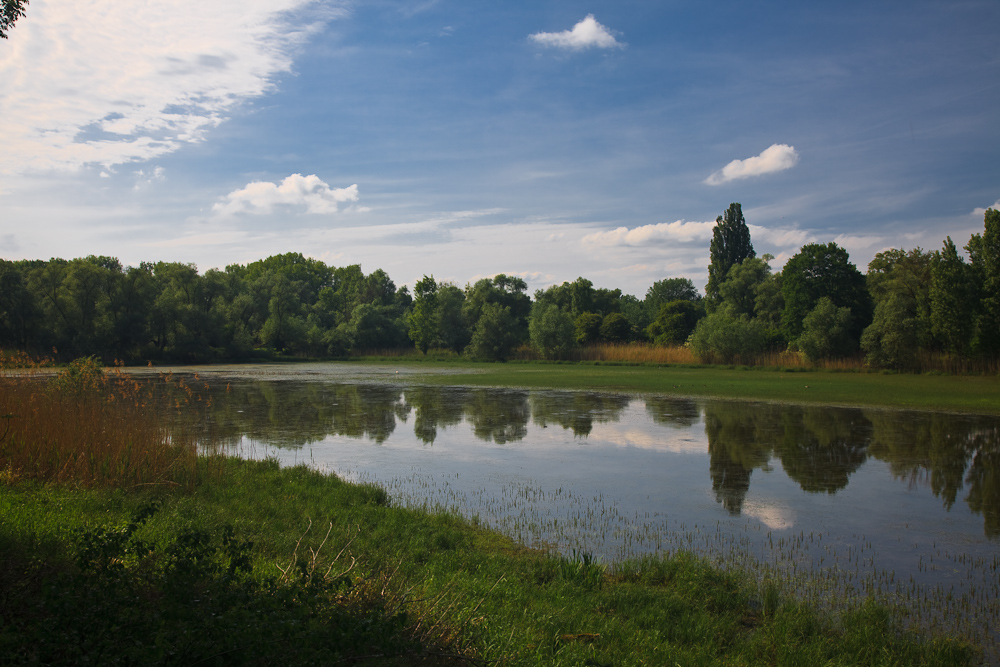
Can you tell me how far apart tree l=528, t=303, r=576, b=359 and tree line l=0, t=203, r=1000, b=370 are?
21 centimetres

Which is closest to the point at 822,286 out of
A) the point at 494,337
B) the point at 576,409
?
the point at 494,337

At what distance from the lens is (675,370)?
51.7m

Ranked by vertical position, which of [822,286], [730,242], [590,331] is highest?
[730,242]

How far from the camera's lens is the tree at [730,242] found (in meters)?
83.5

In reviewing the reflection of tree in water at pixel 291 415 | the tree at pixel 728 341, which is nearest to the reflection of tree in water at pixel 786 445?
the reflection of tree in water at pixel 291 415

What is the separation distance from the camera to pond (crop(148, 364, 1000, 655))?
8.55 meters

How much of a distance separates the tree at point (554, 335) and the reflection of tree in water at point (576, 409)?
34129 mm

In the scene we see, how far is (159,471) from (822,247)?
61.4 meters

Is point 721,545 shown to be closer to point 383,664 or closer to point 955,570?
point 955,570

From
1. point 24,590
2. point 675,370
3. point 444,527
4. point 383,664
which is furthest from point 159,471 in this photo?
point 675,370

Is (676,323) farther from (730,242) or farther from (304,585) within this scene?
(304,585)

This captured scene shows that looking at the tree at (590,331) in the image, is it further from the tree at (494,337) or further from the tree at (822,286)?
the tree at (822,286)

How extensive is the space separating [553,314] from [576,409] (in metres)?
43.6

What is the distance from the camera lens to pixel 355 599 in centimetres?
525
